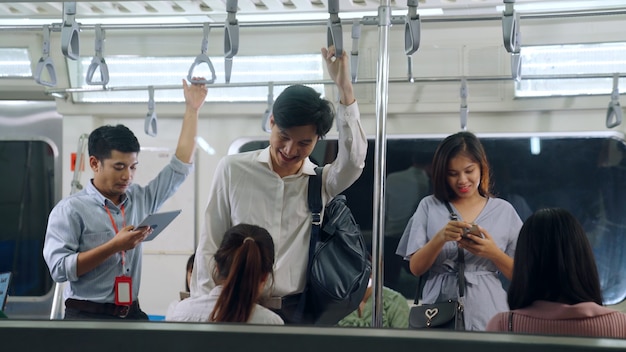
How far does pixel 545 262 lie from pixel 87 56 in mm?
2811

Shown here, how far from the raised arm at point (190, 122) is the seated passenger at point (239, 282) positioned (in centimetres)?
107

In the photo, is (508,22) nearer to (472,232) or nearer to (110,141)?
(472,232)

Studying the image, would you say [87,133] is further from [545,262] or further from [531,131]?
[545,262]

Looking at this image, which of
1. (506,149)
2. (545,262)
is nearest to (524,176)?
(506,149)

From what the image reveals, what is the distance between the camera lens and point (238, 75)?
3.79 metres

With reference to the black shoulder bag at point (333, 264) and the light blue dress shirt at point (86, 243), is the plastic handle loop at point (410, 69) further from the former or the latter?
the light blue dress shirt at point (86, 243)

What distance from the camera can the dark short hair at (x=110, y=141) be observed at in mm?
3059

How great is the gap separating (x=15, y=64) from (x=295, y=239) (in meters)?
2.34

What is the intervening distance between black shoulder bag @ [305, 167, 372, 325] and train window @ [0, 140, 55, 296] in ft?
6.78

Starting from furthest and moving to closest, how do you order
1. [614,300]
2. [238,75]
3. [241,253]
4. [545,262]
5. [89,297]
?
1. [238,75]
2. [614,300]
3. [89,297]
4. [241,253]
5. [545,262]

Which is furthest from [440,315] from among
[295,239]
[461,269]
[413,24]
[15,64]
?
[15,64]

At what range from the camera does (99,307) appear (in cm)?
291

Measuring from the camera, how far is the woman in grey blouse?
9.06 ft

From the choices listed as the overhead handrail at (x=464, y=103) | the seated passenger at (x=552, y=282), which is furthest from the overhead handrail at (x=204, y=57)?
the seated passenger at (x=552, y=282)
